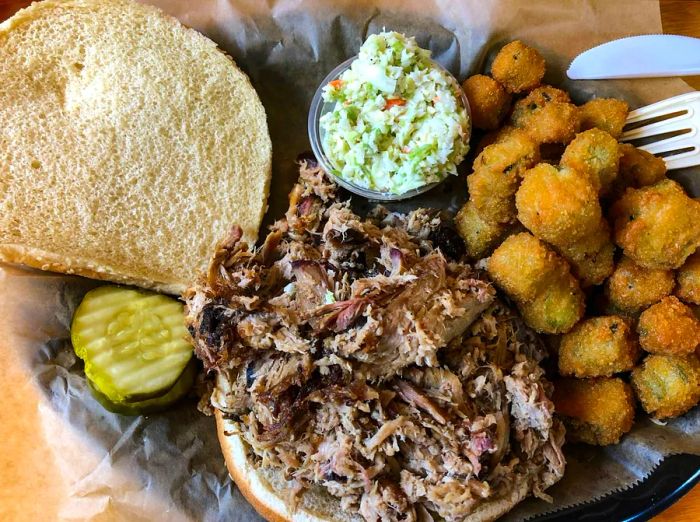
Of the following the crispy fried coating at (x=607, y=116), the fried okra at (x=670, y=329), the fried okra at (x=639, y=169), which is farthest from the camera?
the crispy fried coating at (x=607, y=116)

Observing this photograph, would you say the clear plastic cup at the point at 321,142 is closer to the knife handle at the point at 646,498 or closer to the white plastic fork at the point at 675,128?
the white plastic fork at the point at 675,128

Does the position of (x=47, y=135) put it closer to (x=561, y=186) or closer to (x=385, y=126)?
(x=385, y=126)

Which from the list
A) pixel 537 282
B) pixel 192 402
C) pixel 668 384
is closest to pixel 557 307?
pixel 537 282

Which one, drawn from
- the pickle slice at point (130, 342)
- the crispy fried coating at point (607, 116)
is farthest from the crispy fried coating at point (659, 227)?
the pickle slice at point (130, 342)

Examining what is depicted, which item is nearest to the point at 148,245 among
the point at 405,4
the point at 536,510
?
the point at 405,4

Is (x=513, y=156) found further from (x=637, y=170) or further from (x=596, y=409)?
(x=596, y=409)

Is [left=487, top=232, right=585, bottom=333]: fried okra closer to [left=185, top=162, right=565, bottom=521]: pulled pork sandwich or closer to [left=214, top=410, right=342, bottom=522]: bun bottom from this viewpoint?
[left=185, top=162, right=565, bottom=521]: pulled pork sandwich
